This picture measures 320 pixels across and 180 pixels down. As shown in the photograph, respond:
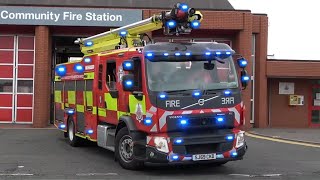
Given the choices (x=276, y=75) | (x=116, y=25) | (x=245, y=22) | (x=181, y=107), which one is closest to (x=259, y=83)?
(x=276, y=75)

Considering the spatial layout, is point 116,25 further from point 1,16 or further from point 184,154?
point 184,154

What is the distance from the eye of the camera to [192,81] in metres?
10.0

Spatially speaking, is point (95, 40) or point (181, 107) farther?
point (95, 40)

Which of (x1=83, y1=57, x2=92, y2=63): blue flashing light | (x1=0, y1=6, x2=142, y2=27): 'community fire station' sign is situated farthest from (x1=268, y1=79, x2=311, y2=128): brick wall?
(x1=83, y1=57, x2=92, y2=63): blue flashing light

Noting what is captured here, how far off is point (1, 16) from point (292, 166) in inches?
597

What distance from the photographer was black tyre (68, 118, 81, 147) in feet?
→ 48.7

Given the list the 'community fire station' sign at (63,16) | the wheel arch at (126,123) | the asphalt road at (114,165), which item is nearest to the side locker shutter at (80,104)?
the asphalt road at (114,165)

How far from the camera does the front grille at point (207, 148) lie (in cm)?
995

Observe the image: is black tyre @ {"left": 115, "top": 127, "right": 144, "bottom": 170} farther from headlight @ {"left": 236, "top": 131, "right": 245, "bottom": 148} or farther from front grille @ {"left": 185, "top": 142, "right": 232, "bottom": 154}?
headlight @ {"left": 236, "top": 131, "right": 245, "bottom": 148}

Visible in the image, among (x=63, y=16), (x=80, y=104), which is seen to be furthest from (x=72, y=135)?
(x=63, y=16)

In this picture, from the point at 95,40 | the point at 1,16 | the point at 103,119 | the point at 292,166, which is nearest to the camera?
the point at 292,166

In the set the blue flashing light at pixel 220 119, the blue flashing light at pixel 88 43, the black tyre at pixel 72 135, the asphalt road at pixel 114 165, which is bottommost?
the asphalt road at pixel 114 165

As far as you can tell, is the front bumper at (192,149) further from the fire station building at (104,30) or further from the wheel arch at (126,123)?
the fire station building at (104,30)

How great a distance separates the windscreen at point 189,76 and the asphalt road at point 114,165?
184 centimetres
